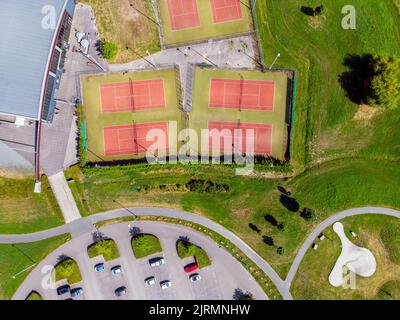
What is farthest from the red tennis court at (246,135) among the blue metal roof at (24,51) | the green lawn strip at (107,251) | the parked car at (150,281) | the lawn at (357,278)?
the blue metal roof at (24,51)

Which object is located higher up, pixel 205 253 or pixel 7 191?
pixel 7 191

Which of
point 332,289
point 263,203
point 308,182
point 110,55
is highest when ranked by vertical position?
point 110,55

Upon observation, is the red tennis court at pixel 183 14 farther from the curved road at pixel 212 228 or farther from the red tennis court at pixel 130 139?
the curved road at pixel 212 228

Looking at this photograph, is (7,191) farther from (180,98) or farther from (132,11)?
(132,11)

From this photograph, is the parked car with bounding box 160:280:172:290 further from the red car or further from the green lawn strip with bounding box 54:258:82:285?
the green lawn strip with bounding box 54:258:82:285

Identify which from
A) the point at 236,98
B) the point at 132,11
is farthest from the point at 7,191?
the point at 236,98

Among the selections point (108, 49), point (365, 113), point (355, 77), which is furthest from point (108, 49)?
point (365, 113)
